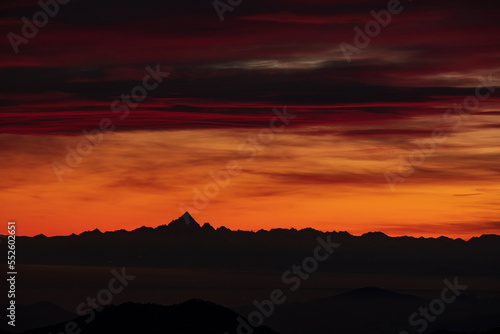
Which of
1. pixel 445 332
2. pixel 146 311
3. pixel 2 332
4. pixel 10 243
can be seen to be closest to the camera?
pixel 10 243

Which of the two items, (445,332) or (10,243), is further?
(445,332)

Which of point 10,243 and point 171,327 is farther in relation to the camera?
point 171,327

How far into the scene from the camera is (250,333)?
7052 inches

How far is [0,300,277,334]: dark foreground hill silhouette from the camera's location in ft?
535

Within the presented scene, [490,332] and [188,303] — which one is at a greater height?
[188,303]

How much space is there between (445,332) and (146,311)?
77854mm

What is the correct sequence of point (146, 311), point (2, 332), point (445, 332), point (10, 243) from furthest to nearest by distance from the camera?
point (445, 332)
point (146, 311)
point (2, 332)
point (10, 243)

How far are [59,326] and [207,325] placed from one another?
3447 cm

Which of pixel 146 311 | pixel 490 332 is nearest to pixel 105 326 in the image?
pixel 146 311

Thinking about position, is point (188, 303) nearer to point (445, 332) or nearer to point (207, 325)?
point (207, 325)

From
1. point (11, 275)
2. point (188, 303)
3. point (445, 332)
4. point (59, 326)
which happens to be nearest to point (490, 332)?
point (445, 332)

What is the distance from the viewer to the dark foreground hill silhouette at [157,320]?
163 meters

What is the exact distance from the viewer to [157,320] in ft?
550

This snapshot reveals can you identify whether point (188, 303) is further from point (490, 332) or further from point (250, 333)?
point (490, 332)
